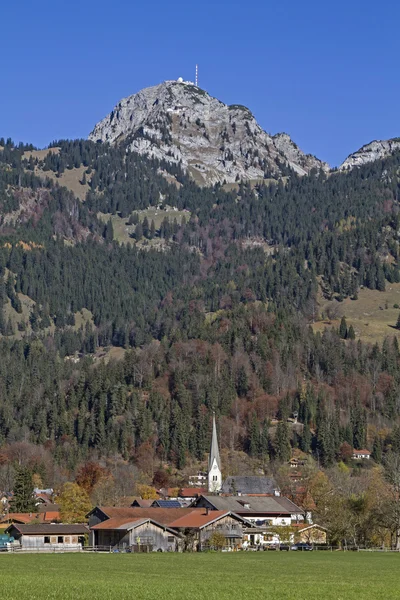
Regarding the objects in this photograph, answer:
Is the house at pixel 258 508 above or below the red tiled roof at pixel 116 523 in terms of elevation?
above

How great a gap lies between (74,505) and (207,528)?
38.6 m

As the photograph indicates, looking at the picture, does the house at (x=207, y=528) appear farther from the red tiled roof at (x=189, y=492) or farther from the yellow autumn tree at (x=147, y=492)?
the red tiled roof at (x=189, y=492)

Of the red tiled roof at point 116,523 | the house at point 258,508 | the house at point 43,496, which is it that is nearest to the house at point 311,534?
the house at point 258,508

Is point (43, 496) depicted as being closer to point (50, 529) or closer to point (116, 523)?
point (50, 529)

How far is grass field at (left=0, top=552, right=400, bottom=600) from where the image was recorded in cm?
4866

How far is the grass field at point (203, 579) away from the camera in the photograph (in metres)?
48.7

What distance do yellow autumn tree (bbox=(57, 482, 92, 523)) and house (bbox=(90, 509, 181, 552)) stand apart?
29.9 m

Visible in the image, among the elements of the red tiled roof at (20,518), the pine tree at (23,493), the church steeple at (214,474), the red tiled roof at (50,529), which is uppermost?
the church steeple at (214,474)

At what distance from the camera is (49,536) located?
122 metres

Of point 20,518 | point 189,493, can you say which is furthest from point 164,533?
point 189,493

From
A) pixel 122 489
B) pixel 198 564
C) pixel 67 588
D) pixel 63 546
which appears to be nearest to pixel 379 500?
pixel 63 546

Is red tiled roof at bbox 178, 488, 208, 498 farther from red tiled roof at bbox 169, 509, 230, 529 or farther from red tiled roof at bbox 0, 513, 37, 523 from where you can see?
red tiled roof at bbox 169, 509, 230, 529

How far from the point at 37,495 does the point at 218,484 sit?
35266 millimetres

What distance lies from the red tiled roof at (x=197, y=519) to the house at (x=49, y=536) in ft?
39.2
